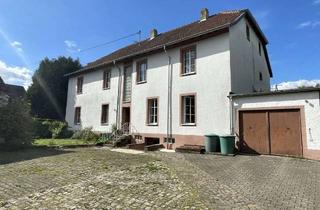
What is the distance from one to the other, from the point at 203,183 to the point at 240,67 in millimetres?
10152

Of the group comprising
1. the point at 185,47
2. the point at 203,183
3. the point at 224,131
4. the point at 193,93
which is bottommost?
the point at 203,183

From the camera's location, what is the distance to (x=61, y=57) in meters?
35.2

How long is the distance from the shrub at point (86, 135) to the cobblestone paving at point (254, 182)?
11.9 m

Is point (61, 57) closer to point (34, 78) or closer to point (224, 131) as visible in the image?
point (34, 78)

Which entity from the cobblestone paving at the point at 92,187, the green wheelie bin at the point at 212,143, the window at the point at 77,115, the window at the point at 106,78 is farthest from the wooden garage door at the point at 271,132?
the window at the point at 77,115

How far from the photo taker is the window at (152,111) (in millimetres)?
17561

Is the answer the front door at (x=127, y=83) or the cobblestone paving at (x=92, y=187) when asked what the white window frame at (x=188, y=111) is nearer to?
the front door at (x=127, y=83)

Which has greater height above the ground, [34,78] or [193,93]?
[34,78]

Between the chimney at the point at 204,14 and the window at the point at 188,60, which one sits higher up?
the chimney at the point at 204,14

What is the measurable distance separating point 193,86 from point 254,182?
887 centimetres

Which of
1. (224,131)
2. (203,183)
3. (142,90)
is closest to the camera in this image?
(203,183)

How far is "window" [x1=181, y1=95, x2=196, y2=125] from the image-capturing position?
1543cm

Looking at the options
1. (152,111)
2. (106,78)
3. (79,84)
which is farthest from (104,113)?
(152,111)

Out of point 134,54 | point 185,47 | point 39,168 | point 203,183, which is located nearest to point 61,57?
point 134,54
